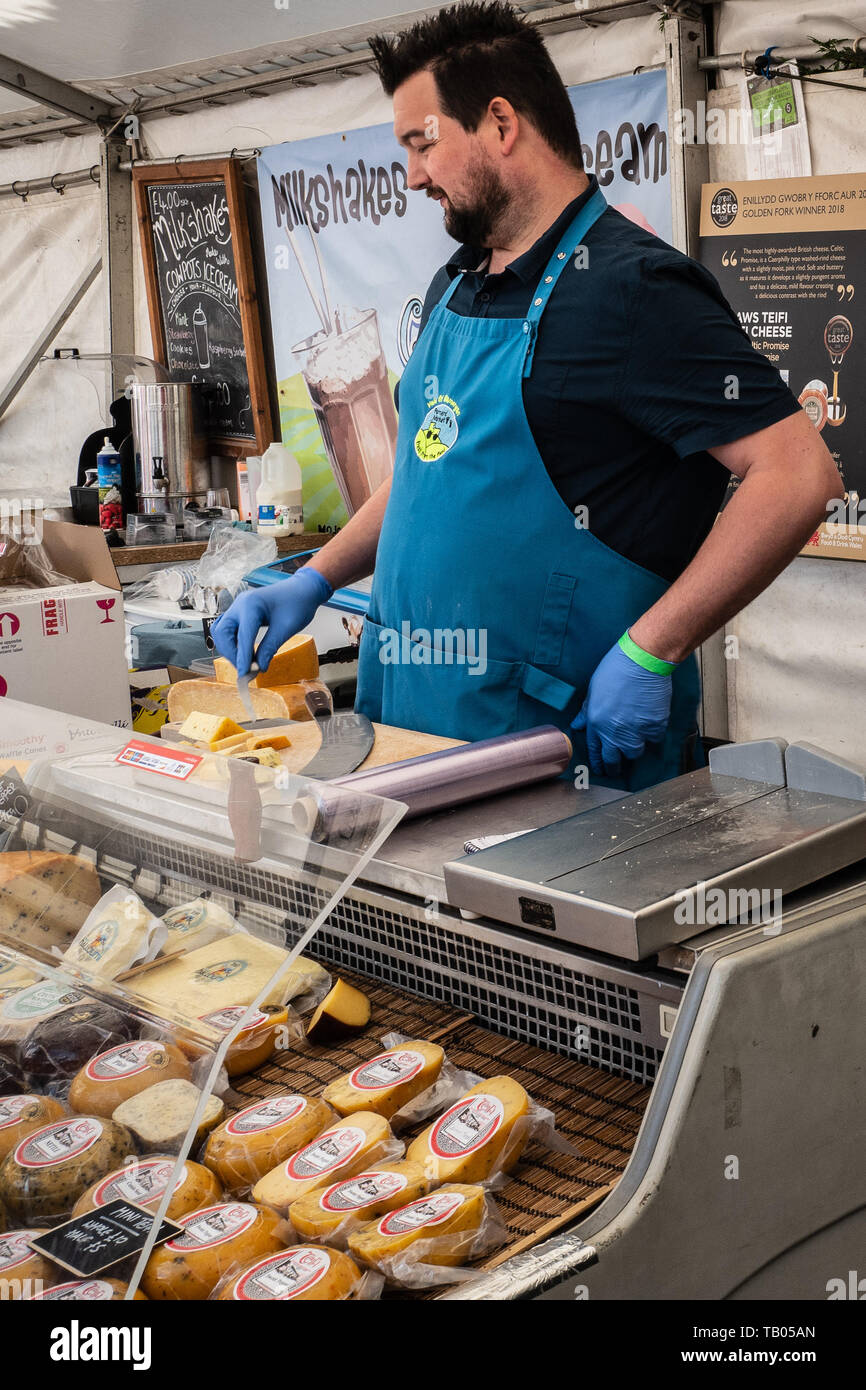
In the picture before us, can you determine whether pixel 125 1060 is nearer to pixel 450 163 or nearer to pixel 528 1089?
pixel 528 1089

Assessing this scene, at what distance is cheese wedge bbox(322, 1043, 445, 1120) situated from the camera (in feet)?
3.70

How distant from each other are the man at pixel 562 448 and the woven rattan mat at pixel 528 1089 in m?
0.65

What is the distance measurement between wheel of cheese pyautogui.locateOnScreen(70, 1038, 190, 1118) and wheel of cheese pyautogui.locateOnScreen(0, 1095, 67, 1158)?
0.07ft

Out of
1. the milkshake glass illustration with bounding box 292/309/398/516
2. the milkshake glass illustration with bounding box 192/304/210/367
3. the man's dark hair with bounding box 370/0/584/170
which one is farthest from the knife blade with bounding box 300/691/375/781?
the milkshake glass illustration with bounding box 192/304/210/367

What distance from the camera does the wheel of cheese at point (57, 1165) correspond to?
38.7 inches

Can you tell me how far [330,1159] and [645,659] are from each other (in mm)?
938

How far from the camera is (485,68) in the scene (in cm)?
192

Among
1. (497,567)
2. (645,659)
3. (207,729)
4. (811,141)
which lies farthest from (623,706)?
(811,141)

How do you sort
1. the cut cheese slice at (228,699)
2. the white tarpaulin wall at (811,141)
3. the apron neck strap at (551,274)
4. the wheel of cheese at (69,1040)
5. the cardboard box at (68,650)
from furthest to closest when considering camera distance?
1. the white tarpaulin wall at (811,141)
2. the cardboard box at (68,650)
3. the cut cheese slice at (228,699)
4. the apron neck strap at (551,274)
5. the wheel of cheese at (69,1040)

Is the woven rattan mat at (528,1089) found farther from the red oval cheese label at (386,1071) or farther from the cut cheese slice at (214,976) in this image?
the cut cheese slice at (214,976)

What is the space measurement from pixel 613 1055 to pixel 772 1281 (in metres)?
0.23

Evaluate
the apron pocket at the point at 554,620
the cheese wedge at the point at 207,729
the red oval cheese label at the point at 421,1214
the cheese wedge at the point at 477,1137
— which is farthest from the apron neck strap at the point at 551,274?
the red oval cheese label at the point at 421,1214

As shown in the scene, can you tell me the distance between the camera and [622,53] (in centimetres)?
347

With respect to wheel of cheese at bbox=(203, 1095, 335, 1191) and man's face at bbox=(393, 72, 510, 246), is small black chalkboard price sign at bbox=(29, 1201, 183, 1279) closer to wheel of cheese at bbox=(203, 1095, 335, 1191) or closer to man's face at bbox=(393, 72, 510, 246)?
wheel of cheese at bbox=(203, 1095, 335, 1191)
